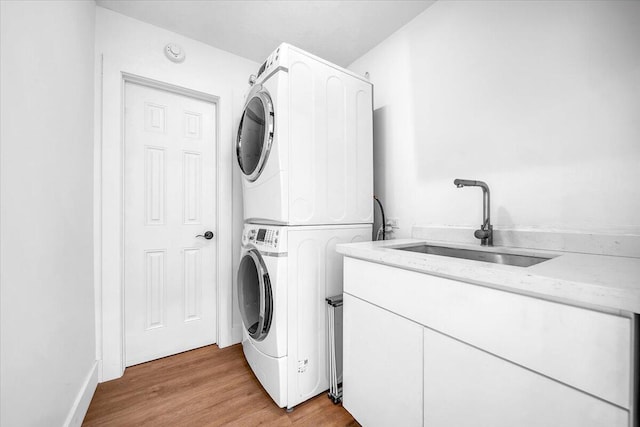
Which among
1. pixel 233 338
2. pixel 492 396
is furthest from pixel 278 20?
pixel 233 338

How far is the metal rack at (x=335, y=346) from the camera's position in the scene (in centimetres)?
147

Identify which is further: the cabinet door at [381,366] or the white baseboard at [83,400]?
the white baseboard at [83,400]

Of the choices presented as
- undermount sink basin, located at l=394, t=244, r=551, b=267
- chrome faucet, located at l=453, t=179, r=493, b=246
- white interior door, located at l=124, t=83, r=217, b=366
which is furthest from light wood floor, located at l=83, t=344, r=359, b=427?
chrome faucet, located at l=453, t=179, r=493, b=246

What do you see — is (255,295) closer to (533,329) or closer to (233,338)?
(233,338)

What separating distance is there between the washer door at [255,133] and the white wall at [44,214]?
88cm

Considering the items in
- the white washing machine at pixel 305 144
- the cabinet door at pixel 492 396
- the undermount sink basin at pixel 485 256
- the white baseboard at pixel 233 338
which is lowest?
the white baseboard at pixel 233 338

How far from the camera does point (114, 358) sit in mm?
1698

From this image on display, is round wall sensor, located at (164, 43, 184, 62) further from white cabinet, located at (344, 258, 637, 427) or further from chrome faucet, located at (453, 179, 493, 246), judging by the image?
chrome faucet, located at (453, 179, 493, 246)

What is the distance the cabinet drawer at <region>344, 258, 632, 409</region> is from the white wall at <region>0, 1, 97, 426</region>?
133 cm

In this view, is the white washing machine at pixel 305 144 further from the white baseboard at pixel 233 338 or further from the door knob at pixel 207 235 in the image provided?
the white baseboard at pixel 233 338

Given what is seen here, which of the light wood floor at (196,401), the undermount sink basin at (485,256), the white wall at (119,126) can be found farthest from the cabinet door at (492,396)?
the white wall at (119,126)

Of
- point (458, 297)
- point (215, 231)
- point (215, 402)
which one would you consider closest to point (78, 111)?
point (215, 231)

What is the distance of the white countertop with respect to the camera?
0.55m

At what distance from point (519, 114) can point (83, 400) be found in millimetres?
2763
